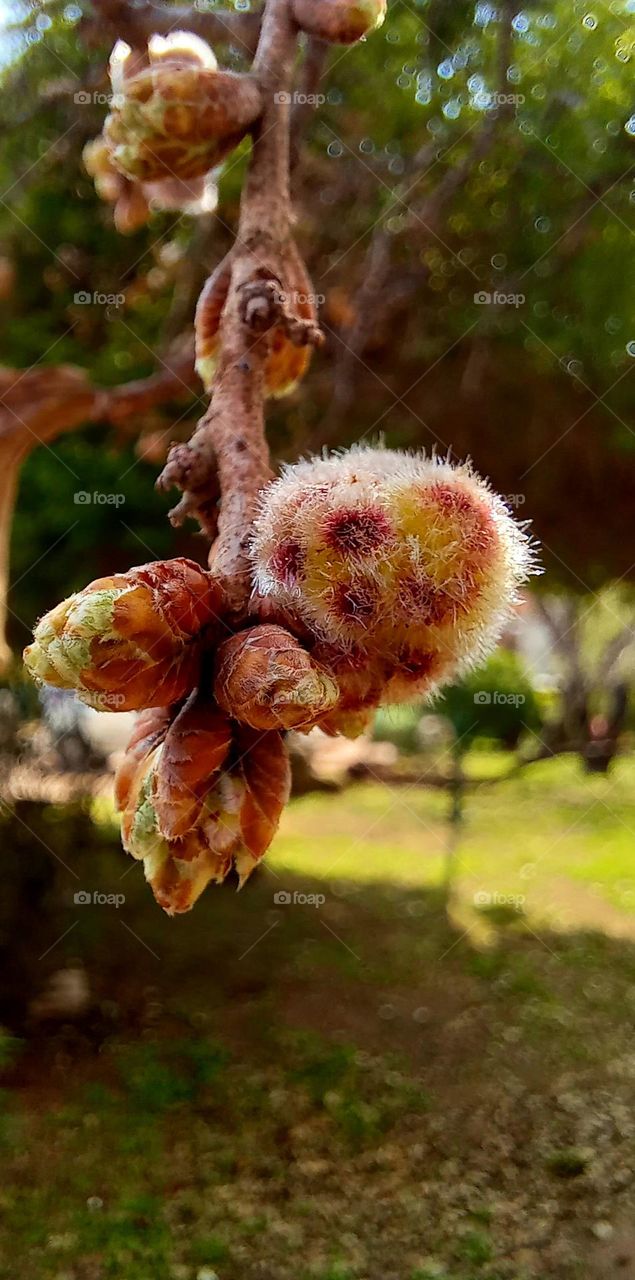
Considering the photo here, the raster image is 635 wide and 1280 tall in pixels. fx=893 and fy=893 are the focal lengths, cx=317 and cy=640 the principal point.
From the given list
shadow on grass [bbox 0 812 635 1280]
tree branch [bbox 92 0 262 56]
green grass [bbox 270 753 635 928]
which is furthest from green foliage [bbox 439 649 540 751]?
tree branch [bbox 92 0 262 56]

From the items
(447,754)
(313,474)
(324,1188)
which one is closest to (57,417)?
(313,474)

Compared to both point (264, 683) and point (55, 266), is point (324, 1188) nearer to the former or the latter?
point (264, 683)

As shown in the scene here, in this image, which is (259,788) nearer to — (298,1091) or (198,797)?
(198,797)

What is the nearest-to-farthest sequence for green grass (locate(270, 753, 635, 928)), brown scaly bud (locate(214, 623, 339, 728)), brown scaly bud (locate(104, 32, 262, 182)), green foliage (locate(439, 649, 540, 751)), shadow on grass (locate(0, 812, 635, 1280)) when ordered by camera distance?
brown scaly bud (locate(214, 623, 339, 728)) → brown scaly bud (locate(104, 32, 262, 182)) → shadow on grass (locate(0, 812, 635, 1280)) → green grass (locate(270, 753, 635, 928)) → green foliage (locate(439, 649, 540, 751))

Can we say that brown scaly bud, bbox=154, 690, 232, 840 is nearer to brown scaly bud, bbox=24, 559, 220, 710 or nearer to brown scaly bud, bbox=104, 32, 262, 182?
brown scaly bud, bbox=24, 559, 220, 710

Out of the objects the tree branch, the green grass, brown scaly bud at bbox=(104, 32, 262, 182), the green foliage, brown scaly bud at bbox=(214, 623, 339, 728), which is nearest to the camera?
brown scaly bud at bbox=(214, 623, 339, 728)

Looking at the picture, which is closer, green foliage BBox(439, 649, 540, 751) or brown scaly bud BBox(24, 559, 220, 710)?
brown scaly bud BBox(24, 559, 220, 710)

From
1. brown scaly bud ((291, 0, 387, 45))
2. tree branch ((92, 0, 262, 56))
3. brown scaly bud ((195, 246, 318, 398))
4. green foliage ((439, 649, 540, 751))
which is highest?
tree branch ((92, 0, 262, 56))
